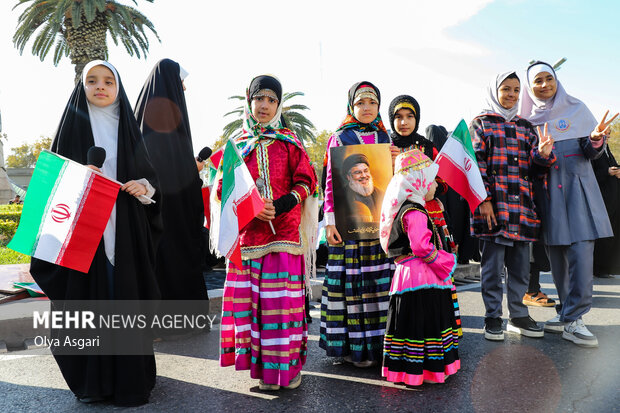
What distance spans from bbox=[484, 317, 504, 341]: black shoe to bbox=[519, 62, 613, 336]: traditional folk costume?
0.53m

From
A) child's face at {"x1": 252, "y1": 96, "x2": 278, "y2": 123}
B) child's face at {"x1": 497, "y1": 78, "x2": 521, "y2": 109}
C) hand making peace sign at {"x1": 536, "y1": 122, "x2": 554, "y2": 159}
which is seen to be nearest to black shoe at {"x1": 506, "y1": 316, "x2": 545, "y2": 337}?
hand making peace sign at {"x1": 536, "y1": 122, "x2": 554, "y2": 159}

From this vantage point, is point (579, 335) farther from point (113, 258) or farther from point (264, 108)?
point (113, 258)

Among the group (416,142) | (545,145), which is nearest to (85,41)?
(416,142)

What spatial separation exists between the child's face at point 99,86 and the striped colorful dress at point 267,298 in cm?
100

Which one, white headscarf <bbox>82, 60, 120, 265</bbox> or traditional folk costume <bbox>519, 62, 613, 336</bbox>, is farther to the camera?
traditional folk costume <bbox>519, 62, 613, 336</bbox>

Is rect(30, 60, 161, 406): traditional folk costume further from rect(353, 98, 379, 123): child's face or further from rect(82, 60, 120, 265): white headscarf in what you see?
rect(353, 98, 379, 123): child's face

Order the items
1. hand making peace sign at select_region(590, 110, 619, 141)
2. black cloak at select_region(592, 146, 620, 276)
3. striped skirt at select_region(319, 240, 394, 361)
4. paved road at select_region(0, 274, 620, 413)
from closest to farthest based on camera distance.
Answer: paved road at select_region(0, 274, 620, 413), striped skirt at select_region(319, 240, 394, 361), hand making peace sign at select_region(590, 110, 619, 141), black cloak at select_region(592, 146, 620, 276)

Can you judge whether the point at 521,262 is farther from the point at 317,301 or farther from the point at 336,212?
the point at 317,301

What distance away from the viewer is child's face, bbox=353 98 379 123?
3.60 m

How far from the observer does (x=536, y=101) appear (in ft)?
14.2

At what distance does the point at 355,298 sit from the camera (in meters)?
3.52

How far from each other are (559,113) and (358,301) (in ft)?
8.21

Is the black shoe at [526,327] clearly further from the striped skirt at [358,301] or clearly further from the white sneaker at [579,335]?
the striped skirt at [358,301]

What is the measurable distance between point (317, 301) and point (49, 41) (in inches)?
752
